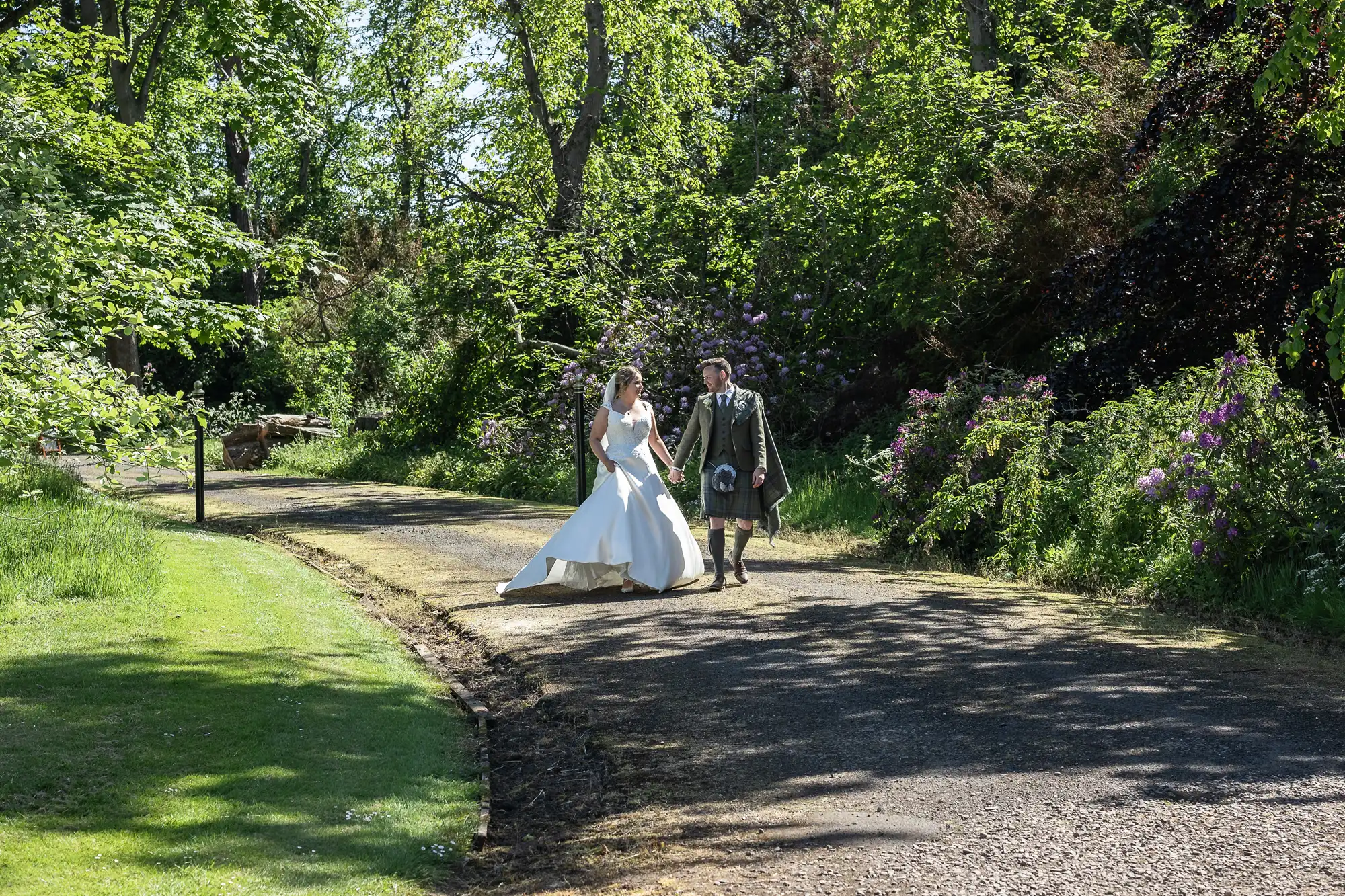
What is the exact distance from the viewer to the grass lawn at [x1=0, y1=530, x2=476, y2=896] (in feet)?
15.4

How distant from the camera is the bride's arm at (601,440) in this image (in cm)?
1120

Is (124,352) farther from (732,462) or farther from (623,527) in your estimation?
(732,462)

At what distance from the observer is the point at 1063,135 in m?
17.7

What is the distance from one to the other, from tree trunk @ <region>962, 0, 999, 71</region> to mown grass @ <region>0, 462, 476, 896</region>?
54.9 ft

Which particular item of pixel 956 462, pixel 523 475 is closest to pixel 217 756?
pixel 956 462

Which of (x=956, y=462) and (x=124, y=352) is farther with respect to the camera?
(x=124, y=352)

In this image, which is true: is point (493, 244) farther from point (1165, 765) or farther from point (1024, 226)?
A: point (1165, 765)

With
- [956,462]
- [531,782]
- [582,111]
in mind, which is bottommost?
[531,782]

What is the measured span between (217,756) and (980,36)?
20.5 m

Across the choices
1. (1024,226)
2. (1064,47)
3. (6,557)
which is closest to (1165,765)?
(6,557)

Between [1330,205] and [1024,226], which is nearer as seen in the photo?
[1330,205]

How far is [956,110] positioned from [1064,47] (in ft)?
16.4

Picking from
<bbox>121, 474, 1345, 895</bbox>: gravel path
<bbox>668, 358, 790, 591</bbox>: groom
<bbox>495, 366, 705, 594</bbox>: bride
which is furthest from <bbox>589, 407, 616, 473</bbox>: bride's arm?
<bbox>121, 474, 1345, 895</bbox>: gravel path

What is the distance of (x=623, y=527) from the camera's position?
429 inches
